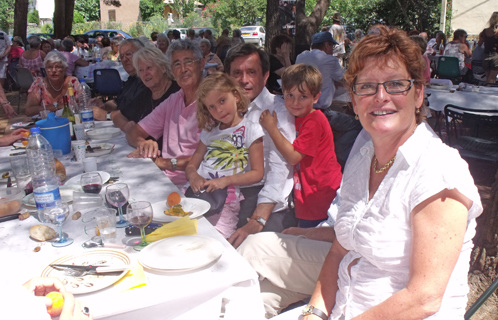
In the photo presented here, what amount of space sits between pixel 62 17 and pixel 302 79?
1585cm

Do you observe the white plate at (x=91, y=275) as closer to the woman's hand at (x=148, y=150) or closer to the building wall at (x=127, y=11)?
the woman's hand at (x=148, y=150)

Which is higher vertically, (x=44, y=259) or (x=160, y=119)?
(x=160, y=119)

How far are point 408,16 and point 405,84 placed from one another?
2339cm

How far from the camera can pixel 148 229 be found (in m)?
1.66

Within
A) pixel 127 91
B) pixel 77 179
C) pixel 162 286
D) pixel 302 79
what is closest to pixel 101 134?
pixel 127 91

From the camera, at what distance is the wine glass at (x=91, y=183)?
206 cm

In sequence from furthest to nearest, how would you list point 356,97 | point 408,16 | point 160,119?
point 408,16, point 160,119, point 356,97

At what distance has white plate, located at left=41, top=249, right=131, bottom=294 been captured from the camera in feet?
4.20

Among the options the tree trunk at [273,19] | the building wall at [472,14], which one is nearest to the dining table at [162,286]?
the tree trunk at [273,19]

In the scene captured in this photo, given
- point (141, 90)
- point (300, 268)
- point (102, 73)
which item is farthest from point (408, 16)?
point (300, 268)

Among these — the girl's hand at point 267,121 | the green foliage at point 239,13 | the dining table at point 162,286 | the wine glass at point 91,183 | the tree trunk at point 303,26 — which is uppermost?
the green foliage at point 239,13

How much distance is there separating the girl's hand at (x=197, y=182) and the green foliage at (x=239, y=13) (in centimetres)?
3493

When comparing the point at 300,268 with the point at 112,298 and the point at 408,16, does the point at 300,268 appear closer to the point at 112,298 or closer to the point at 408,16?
the point at 112,298

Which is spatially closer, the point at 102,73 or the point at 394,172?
the point at 394,172
